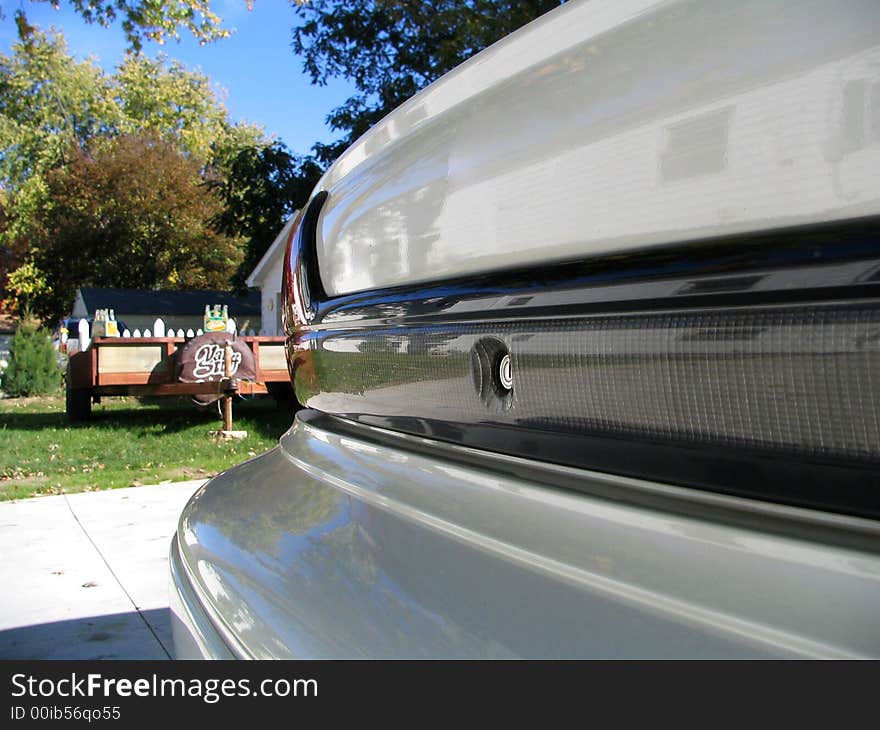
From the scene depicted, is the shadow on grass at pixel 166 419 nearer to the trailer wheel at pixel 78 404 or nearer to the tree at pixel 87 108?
the trailer wheel at pixel 78 404

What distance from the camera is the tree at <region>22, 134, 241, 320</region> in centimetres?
3544

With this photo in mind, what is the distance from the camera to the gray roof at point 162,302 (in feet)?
104

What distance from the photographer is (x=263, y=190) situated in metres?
21.6

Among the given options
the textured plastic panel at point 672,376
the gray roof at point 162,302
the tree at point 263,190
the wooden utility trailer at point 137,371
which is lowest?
the wooden utility trailer at point 137,371

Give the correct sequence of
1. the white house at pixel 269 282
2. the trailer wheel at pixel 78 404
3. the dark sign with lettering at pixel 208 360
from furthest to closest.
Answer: the white house at pixel 269 282 → the trailer wheel at pixel 78 404 → the dark sign with lettering at pixel 208 360

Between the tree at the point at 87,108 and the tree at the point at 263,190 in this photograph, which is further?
the tree at the point at 87,108

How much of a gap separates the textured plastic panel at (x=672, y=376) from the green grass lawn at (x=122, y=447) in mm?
6640

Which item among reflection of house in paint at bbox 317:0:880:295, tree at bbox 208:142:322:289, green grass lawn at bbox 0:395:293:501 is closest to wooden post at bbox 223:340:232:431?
green grass lawn at bbox 0:395:293:501

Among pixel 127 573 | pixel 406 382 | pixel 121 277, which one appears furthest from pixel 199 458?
pixel 121 277

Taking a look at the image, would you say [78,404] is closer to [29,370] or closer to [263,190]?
[29,370]

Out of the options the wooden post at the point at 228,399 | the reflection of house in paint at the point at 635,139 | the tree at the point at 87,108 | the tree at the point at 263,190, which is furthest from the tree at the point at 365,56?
the tree at the point at 87,108

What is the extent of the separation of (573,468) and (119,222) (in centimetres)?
3863

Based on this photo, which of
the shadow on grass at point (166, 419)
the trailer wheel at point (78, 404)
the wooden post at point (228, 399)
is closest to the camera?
the wooden post at point (228, 399)
